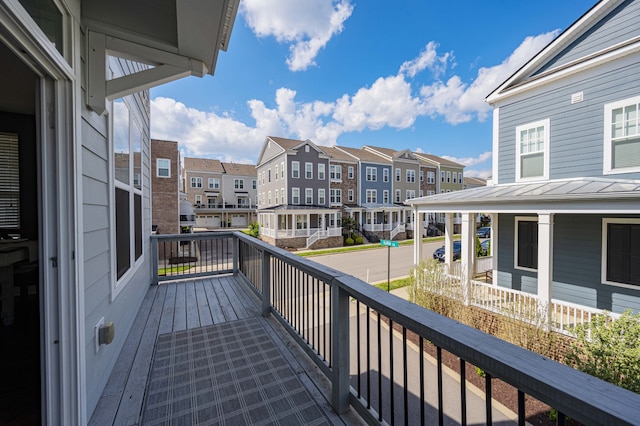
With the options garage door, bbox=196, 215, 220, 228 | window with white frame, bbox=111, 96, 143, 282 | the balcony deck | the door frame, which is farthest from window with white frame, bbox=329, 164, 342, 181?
the door frame

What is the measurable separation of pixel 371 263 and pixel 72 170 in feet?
40.5

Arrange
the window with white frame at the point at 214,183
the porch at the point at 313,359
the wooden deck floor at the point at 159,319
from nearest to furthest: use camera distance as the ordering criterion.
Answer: the porch at the point at 313,359 → the wooden deck floor at the point at 159,319 → the window with white frame at the point at 214,183

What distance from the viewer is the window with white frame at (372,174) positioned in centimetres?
2332

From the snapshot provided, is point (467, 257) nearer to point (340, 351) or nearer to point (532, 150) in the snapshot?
point (532, 150)

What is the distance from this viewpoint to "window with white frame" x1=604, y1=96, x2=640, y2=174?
196 inches

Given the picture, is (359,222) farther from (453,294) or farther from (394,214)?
(453,294)

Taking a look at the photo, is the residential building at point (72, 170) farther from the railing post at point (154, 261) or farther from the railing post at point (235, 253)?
the railing post at point (235, 253)

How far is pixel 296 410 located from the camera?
6.14ft

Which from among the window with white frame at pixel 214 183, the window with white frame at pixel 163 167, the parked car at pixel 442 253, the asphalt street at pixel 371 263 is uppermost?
the window with white frame at pixel 214 183

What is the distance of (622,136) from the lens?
5.15 meters

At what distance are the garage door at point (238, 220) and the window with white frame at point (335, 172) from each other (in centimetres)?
1491

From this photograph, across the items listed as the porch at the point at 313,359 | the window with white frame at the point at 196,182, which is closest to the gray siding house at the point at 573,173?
the porch at the point at 313,359

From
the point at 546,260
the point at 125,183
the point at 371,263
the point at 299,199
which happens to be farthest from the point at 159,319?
the point at 299,199

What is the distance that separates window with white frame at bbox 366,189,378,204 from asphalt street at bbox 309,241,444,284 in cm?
690
